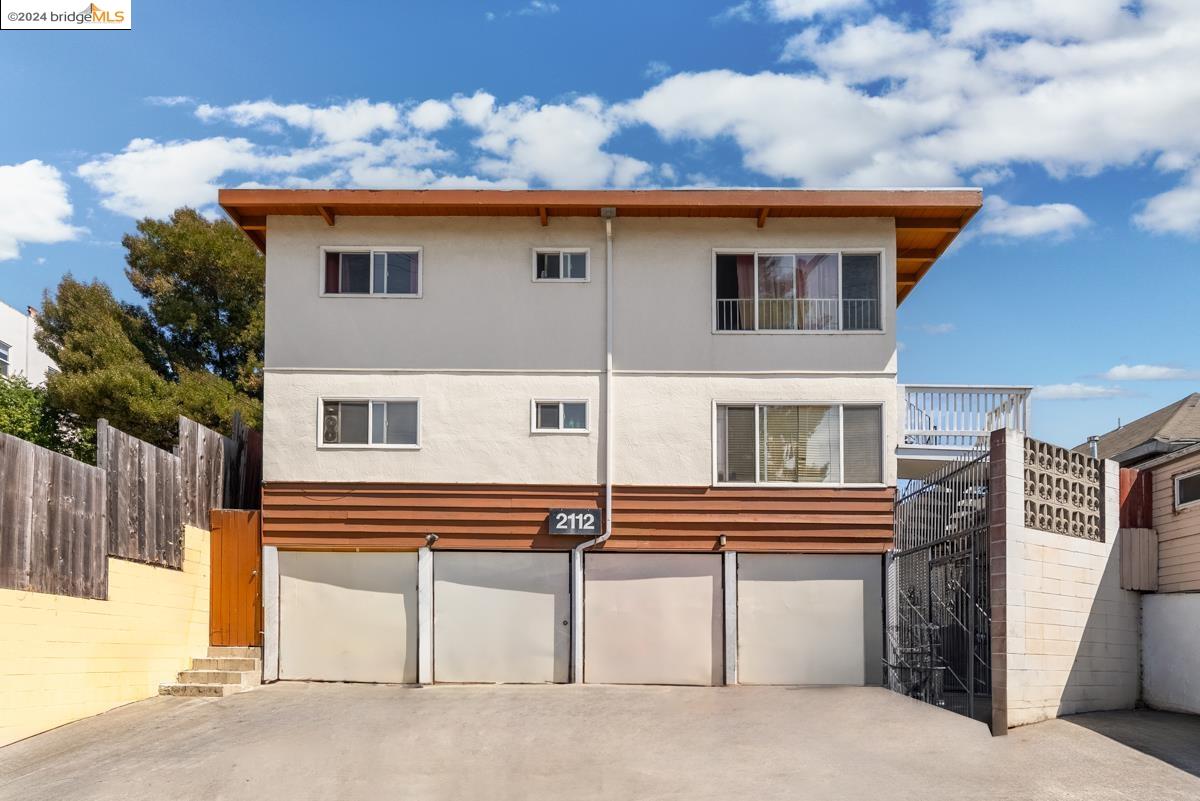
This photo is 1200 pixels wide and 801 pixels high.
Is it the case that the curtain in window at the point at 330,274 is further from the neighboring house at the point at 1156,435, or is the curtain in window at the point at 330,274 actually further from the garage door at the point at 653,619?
the neighboring house at the point at 1156,435

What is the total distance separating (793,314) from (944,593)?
4.55m

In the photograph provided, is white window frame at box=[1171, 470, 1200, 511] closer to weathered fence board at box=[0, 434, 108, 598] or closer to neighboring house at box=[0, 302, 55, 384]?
weathered fence board at box=[0, 434, 108, 598]

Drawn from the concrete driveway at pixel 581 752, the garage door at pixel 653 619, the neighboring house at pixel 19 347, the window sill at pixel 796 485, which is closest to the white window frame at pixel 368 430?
the garage door at pixel 653 619

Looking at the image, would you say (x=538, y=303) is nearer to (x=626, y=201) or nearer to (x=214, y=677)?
(x=626, y=201)

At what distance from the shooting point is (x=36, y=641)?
42.3ft

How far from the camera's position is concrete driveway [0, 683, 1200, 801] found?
11664 mm

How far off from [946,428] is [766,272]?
342 centimetres

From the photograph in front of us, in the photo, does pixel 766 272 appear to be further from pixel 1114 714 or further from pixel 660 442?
pixel 1114 714

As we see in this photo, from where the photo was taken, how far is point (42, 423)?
28.8 meters

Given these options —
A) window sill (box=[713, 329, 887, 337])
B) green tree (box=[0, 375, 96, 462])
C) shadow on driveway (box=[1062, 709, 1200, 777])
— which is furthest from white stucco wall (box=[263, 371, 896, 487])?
green tree (box=[0, 375, 96, 462])

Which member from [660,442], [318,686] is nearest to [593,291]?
[660,442]

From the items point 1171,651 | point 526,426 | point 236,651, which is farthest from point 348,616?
point 1171,651

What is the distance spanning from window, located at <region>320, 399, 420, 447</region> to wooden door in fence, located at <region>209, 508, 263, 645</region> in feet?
5.34

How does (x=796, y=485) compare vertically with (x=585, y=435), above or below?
below
